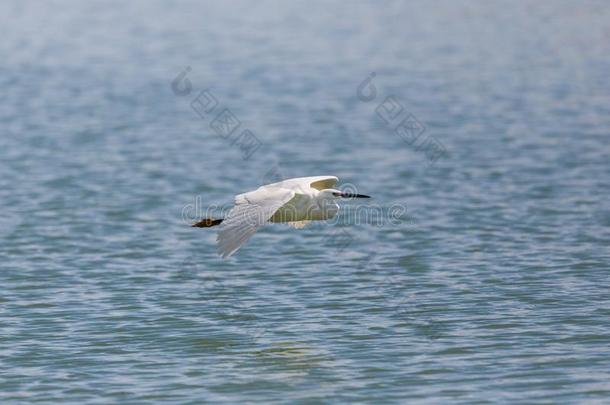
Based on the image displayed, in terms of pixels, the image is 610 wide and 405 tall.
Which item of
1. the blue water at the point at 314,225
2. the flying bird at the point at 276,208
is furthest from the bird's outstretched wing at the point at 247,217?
the blue water at the point at 314,225

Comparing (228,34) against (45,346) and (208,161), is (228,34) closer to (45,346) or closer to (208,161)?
(208,161)

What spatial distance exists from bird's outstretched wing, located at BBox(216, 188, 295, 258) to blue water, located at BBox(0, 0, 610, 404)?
1.32m

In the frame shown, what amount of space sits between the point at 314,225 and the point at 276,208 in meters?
6.39

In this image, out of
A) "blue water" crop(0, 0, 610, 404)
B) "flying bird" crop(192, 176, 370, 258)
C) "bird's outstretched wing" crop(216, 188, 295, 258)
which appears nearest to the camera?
"bird's outstretched wing" crop(216, 188, 295, 258)

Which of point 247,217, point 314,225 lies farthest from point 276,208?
point 314,225

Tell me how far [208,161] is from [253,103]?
21.7 ft

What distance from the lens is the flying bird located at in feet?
37.7

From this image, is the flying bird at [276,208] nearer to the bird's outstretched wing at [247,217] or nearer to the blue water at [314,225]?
the bird's outstretched wing at [247,217]

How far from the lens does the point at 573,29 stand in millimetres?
42031

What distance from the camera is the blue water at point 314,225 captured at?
12.0 meters

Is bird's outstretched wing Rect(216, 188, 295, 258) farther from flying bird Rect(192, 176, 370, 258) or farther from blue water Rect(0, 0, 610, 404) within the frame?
blue water Rect(0, 0, 610, 404)

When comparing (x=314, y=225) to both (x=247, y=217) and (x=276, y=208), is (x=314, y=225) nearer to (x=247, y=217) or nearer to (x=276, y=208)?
(x=276, y=208)

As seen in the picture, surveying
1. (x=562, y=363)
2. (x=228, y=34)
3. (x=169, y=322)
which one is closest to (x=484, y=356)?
(x=562, y=363)

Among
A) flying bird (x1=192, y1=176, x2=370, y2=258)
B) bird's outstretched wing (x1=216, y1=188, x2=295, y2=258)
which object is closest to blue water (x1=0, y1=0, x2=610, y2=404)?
flying bird (x1=192, y1=176, x2=370, y2=258)
